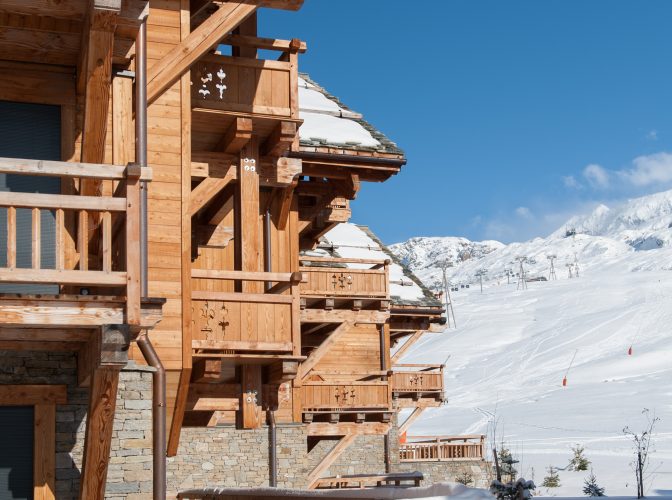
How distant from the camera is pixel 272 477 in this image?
18.3 meters

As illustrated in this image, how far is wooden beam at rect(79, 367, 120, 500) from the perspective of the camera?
10109 millimetres

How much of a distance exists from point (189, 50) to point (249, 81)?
2.89 meters

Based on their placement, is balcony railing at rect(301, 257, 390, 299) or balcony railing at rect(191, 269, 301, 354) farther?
balcony railing at rect(301, 257, 390, 299)

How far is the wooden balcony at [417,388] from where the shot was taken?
98.2ft

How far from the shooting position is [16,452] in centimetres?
1120

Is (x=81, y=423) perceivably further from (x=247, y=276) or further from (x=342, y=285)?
(x=342, y=285)

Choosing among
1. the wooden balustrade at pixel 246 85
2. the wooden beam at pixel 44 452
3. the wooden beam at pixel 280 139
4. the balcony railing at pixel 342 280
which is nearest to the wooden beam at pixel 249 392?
the wooden beam at pixel 280 139

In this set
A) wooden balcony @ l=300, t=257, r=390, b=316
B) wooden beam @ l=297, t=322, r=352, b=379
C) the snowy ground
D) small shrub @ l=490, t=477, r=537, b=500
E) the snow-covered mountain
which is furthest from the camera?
the snow-covered mountain

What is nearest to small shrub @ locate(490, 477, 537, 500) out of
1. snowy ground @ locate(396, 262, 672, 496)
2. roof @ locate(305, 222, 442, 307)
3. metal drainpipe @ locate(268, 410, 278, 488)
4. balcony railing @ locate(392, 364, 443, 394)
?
metal drainpipe @ locate(268, 410, 278, 488)

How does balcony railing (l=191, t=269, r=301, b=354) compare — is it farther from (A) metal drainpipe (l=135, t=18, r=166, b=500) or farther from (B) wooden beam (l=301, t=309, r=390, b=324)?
(B) wooden beam (l=301, t=309, r=390, b=324)

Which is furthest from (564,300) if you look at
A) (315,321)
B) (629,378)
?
(315,321)

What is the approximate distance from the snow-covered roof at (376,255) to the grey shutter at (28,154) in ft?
50.4

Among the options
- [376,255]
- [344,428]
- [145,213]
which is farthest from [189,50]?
[376,255]

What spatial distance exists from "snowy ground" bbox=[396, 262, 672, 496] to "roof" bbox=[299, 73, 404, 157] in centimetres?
1560
